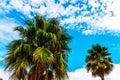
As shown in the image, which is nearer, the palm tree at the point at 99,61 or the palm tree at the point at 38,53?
the palm tree at the point at 38,53

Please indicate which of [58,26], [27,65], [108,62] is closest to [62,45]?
[58,26]

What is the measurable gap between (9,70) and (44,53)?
2284 mm

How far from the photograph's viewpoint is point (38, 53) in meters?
14.9

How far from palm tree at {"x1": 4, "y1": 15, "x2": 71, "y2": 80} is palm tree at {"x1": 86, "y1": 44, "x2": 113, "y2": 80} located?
21757 millimetres

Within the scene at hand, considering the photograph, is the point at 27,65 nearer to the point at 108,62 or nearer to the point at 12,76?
the point at 12,76

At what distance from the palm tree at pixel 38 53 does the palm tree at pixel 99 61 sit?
21.8 meters

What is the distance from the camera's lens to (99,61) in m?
38.5

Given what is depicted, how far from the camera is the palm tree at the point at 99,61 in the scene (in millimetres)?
37562

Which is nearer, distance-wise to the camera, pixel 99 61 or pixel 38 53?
pixel 38 53

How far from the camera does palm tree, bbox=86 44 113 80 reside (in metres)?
37.6

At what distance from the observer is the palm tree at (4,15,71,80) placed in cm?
1534

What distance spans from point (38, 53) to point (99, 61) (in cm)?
2454

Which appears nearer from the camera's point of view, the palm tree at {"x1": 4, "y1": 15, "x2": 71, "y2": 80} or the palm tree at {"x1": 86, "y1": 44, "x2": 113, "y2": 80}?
the palm tree at {"x1": 4, "y1": 15, "x2": 71, "y2": 80}

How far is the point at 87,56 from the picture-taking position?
133 feet
